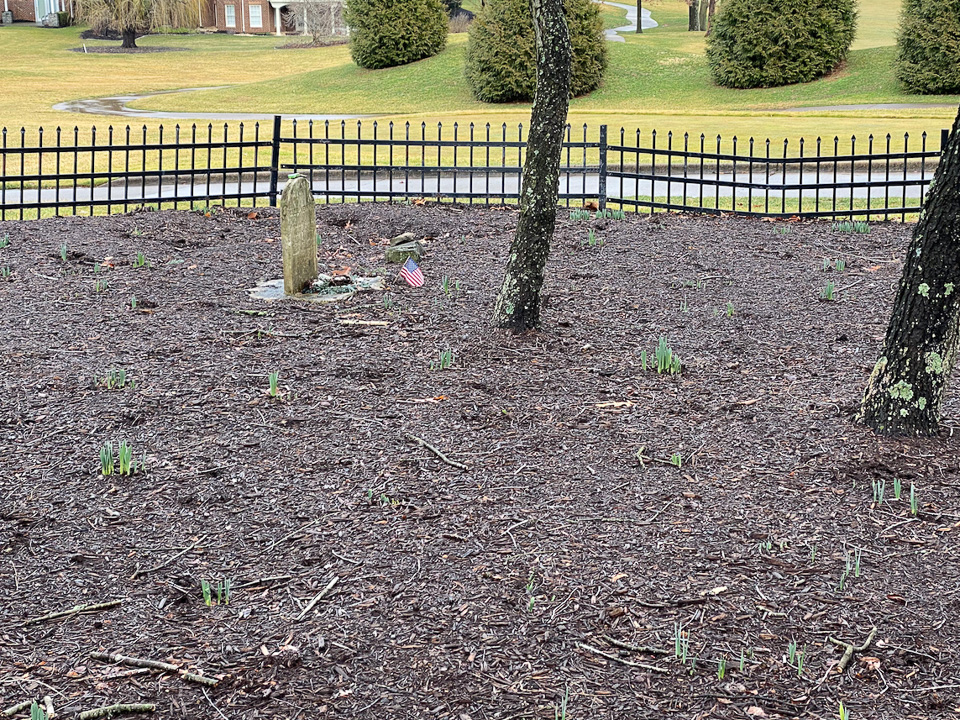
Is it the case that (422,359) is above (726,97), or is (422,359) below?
below

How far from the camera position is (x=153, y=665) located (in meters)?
3.54

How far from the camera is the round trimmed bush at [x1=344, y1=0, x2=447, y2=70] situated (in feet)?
118

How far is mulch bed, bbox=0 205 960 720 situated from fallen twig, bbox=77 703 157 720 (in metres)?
0.05

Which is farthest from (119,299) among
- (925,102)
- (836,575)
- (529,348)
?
(925,102)

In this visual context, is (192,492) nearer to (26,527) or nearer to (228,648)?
(26,527)

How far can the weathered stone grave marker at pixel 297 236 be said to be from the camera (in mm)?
8492

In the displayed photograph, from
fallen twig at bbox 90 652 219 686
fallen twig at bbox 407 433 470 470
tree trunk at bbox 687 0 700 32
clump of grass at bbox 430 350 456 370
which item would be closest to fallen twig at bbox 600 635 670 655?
fallen twig at bbox 90 652 219 686

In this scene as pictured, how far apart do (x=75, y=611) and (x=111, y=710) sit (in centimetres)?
69

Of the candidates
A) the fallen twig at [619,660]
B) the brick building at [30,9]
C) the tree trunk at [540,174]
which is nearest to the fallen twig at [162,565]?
the fallen twig at [619,660]

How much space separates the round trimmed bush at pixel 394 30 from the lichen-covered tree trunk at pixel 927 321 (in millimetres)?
32819

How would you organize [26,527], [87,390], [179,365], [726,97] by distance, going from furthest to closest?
[726,97]
[179,365]
[87,390]
[26,527]

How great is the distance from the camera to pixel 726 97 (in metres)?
30.4

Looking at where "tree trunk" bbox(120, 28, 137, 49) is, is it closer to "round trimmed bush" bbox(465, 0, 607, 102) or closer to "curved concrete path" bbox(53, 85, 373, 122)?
"curved concrete path" bbox(53, 85, 373, 122)

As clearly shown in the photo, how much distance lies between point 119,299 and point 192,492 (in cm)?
387
